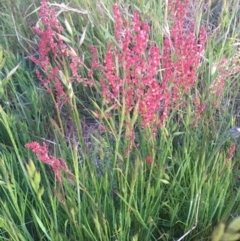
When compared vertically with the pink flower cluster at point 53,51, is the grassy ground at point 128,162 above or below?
below

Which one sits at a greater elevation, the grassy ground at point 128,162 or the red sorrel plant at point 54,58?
the red sorrel plant at point 54,58

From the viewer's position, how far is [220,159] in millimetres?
1076

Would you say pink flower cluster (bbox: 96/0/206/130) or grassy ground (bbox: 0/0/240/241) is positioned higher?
pink flower cluster (bbox: 96/0/206/130)

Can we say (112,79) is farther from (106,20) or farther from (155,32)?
(106,20)

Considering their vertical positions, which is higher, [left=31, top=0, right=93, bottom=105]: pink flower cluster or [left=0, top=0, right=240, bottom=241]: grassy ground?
[left=31, top=0, right=93, bottom=105]: pink flower cluster

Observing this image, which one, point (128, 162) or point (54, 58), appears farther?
point (54, 58)

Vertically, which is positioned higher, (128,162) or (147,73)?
(147,73)

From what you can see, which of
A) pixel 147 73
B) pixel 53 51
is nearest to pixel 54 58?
pixel 53 51

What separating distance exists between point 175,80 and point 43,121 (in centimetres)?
54

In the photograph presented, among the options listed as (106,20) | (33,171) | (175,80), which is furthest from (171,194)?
(106,20)

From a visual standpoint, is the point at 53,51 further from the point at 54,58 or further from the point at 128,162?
the point at 128,162

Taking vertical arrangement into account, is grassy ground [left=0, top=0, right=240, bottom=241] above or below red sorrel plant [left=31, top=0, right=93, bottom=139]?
below

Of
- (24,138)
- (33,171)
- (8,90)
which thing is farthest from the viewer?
(8,90)

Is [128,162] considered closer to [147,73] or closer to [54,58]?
[147,73]
